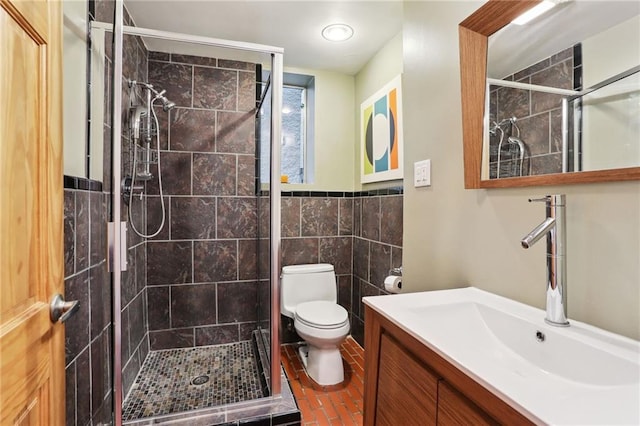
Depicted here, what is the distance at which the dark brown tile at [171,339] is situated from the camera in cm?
235

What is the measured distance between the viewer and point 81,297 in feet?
4.16

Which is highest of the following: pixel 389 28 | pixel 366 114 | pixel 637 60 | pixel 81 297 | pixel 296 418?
pixel 389 28

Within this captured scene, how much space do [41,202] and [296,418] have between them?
56.8 inches

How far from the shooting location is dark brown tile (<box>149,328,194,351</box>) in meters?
2.35

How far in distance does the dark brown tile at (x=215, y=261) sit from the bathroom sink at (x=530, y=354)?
1.76m

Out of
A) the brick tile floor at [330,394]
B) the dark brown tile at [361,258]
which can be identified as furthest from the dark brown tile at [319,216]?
the brick tile floor at [330,394]

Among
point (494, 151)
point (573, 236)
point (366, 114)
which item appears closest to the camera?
point (573, 236)

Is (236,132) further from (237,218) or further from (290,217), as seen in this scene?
(290,217)

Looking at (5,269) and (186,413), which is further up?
(5,269)

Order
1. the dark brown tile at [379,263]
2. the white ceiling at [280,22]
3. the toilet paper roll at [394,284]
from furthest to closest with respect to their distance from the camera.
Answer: the dark brown tile at [379,263] < the white ceiling at [280,22] < the toilet paper roll at [394,284]

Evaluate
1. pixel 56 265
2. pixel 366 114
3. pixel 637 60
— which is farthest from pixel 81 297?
pixel 366 114

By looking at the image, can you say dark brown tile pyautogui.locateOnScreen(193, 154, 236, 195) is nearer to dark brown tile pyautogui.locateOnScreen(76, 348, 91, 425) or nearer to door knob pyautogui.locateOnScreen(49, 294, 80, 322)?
dark brown tile pyautogui.locateOnScreen(76, 348, 91, 425)

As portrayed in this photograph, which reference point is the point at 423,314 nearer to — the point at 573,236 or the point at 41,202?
the point at 573,236

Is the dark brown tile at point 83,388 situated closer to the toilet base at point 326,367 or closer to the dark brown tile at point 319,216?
the toilet base at point 326,367
